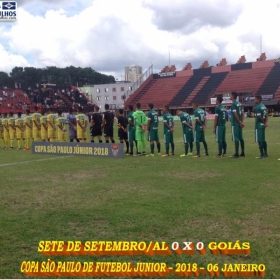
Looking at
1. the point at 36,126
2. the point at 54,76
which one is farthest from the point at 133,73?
the point at 36,126

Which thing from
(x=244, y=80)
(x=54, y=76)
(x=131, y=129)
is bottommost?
(x=131, y=129)

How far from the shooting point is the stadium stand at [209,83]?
5901 cm

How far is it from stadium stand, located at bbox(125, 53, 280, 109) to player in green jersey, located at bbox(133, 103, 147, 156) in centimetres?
4381

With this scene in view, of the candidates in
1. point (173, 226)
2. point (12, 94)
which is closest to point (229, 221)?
point (173, 226)

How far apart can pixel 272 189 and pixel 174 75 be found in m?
67.2

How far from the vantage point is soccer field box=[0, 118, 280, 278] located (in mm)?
4738

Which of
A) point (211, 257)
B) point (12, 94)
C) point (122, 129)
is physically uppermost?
point (12, 94)

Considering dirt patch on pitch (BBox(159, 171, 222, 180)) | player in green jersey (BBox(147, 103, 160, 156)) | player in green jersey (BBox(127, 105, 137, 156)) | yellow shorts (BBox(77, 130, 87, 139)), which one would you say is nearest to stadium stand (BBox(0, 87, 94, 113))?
yellow shorts (BBox(77, 130, 87, 139))

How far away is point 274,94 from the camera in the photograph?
181 feet

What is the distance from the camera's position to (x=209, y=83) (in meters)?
65.2

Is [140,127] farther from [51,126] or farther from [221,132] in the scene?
[51,126]

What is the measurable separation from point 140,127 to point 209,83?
53.4 meters

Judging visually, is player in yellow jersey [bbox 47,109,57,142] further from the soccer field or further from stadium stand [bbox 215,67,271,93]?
stadium stand [bbox 215,67,271,93]

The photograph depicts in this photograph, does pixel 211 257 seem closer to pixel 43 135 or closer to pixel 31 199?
pixel 31 199
